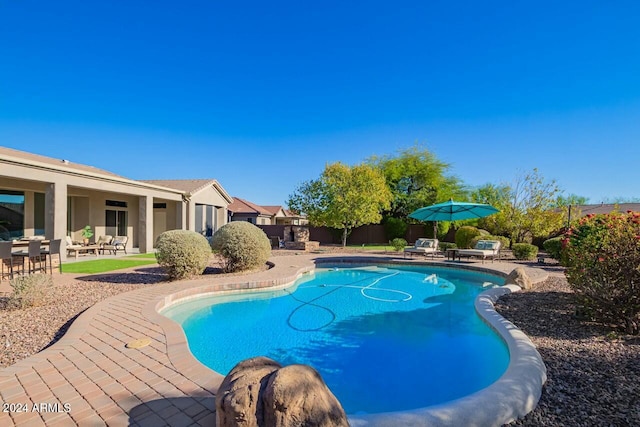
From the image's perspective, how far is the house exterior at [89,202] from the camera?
488 inches

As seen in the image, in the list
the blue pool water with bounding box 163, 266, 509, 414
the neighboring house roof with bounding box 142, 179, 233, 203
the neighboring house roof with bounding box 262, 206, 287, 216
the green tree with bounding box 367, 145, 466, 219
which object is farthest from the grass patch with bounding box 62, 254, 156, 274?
the neighboring house roof with bounding box 262, 206, 287, 216

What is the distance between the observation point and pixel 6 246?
902 centimetres

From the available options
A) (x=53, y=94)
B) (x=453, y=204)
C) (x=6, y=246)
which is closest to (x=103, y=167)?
(x=53, y=94)

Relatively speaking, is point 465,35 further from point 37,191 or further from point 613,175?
point 613,175

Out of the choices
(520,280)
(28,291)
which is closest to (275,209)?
→ (520,280)

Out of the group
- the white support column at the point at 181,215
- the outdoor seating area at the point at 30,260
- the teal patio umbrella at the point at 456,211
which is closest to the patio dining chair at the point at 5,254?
the outdoor seating area at the point at 30,260

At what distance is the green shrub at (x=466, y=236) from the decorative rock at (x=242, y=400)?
19.3 meters

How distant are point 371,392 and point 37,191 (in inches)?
702

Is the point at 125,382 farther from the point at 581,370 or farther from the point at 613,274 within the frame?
the point at 613,274

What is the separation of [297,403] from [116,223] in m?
21.0

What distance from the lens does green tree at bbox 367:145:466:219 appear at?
28.1 m

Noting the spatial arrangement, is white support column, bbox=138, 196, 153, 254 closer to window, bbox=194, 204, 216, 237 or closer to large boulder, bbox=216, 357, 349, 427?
window, bbox=194, 204, 216, 237

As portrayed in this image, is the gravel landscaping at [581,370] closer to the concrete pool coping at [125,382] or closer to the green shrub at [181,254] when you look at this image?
the concrete pool coping at [125,382]

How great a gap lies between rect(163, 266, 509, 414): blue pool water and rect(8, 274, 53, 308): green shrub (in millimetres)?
2491
